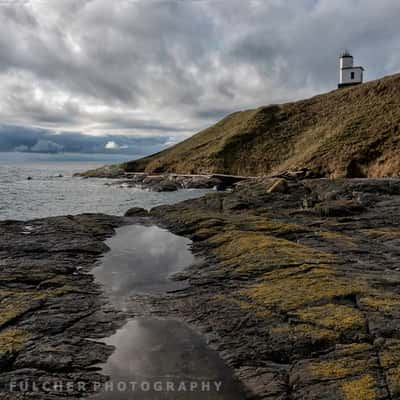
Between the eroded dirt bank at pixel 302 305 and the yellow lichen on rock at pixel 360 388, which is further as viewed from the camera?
the eroded dirt bank at pixel 302 305

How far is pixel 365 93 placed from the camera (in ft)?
310

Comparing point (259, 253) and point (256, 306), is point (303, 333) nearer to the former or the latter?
point (256, 306)

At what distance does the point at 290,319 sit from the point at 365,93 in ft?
327

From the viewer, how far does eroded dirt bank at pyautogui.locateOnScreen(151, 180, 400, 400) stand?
7.17 meters

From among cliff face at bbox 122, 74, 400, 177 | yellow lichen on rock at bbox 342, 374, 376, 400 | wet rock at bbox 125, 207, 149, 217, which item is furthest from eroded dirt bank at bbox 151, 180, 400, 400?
cliff face at bbox 122, 74, 400, 177

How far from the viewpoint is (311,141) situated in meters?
90.0

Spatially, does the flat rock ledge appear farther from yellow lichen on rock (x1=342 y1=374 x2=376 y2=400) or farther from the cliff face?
the cliff face

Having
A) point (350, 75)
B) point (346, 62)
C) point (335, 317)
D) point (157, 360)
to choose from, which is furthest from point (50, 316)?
point (346, 62)

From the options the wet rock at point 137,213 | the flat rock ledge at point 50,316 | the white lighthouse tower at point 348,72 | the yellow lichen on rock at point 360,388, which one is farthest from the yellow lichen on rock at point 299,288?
the white lighthouse tower at point 348,72

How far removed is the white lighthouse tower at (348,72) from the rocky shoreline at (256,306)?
110278 millimetres

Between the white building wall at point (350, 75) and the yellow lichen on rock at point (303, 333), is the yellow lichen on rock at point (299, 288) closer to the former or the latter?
the yellow lichen on rock at point (303, 333)

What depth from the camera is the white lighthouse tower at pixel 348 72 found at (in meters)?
116

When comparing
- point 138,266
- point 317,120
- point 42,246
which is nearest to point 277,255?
point 138,266

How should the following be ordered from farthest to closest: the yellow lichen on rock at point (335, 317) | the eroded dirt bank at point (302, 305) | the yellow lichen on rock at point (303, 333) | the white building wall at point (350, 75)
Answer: the white building wall at point (350, 75) < the yellow lichen on rock at point (335, 317) < the yellow lichen on rock at point (303, 333) < the eroded dirt bank at point (302, 305)
